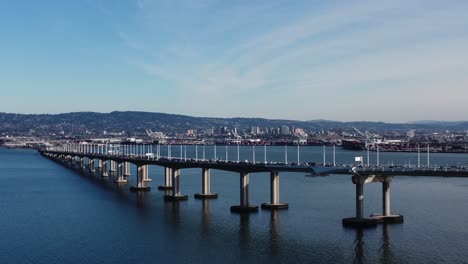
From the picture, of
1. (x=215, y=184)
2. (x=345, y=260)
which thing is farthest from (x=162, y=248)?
(x=215, y=184)

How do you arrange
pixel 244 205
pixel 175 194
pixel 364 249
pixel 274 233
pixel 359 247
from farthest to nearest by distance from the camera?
pixel 175 194, pixel 244 205, pixel 274 233, pixel 359 247, pixel 364 249

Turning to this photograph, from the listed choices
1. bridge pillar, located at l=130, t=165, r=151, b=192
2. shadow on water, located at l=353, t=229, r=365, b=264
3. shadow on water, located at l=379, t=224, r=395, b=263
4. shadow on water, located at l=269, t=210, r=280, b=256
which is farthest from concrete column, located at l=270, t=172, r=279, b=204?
bridge pillar, located at l=130, t=165, r=151, b=192

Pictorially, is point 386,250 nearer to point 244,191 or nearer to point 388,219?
point 388,219

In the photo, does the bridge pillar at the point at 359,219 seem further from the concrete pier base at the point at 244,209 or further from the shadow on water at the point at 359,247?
the concrete pier base at the point at 244,209

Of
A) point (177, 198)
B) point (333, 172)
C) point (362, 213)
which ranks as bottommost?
point (177, 198)

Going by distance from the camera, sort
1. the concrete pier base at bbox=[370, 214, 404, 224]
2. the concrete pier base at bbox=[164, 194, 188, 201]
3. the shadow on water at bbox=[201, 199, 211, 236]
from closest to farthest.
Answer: the shadow on water at bbox=[201, 199, 211, 236] < the concrete pier base at bbox=[370, 214, 404, 224] < the concrete pier base at bbox=[164, 194, 188, 201]

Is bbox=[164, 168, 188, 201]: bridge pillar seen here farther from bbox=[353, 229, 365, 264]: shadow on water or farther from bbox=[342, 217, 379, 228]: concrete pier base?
bbox=[353, 229, 365, 264]: shadow on water

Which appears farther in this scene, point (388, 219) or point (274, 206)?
point (274, 206)

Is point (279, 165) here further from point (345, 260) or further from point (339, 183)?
point (339, 183)

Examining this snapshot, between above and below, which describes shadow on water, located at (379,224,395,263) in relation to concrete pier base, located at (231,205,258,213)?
below

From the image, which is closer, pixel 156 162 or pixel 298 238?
pixel 298 238

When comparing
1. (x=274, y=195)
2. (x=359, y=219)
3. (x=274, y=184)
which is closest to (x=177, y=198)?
(x=274, y=195)
